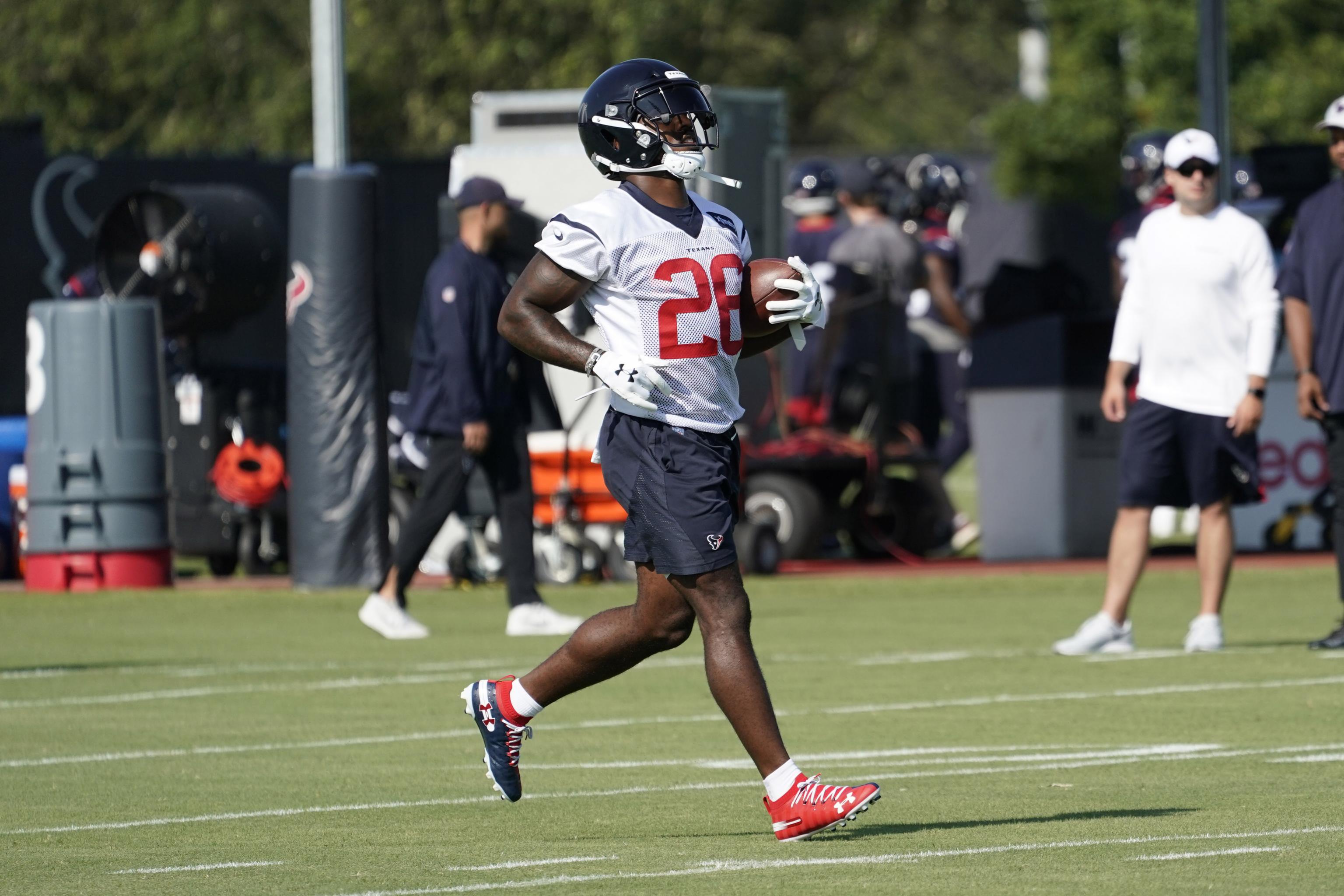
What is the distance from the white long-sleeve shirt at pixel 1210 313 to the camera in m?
11.6

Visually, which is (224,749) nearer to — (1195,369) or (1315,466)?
(1195,369)

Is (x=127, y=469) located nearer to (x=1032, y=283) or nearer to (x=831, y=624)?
(x=831, y=624)

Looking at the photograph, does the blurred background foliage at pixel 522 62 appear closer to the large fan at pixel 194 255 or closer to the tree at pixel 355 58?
the tree at pixel 355 58

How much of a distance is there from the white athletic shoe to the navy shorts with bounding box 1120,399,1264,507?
20.8 inches

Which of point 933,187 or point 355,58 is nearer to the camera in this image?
point 933,187

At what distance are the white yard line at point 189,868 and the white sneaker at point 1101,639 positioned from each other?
5.77 meters

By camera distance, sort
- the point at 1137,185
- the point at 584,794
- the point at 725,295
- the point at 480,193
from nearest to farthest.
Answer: the point at 725,295 < the point at 584,794 < the point at 480,193 < the point at 1137,185

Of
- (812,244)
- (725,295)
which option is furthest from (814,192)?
(725,295)

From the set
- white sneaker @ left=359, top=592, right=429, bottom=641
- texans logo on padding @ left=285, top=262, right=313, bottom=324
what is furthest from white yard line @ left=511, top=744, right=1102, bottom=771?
texans logo on padding @ left=285, top=262, right=313, bottom=324

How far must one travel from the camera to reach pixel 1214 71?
18.2 meters

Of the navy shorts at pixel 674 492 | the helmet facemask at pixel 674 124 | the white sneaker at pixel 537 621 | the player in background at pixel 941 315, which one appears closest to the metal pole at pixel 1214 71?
the player in background at pixel 941 315

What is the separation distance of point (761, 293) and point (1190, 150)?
4658 millimetres

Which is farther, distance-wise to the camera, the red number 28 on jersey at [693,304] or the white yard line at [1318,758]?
the white yard line at [1318,758]

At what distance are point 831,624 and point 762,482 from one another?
11.1 ft
